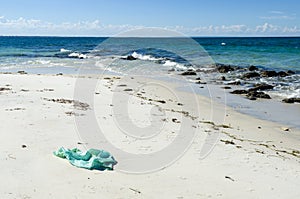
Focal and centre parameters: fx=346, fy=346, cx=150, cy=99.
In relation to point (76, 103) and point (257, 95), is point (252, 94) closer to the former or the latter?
point (257, 95)

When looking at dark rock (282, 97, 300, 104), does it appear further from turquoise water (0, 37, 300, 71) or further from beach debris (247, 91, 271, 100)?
turquoise water (0, 37, 300, 71)

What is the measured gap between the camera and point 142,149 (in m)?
7.09

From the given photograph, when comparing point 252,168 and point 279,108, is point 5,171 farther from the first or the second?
point 279,108

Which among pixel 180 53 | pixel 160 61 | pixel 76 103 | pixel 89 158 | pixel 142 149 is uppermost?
pixel 180 53

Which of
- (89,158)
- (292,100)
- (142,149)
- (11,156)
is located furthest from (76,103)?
(292,100)

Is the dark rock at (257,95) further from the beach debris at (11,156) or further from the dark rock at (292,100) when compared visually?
the beach debris at (11,156)

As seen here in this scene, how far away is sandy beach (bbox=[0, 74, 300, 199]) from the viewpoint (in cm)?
524

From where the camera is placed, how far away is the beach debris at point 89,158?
19.0 ft

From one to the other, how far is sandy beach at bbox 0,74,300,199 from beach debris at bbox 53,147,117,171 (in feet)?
0.36

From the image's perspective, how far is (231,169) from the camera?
6.24 m

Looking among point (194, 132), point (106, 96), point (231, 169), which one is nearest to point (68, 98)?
point (106, 96)

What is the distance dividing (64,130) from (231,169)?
3740mm

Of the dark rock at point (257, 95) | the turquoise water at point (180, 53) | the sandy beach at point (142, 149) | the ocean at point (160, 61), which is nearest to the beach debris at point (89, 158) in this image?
the sandy beach at point (142, 149)

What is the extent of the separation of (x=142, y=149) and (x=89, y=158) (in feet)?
4.51
